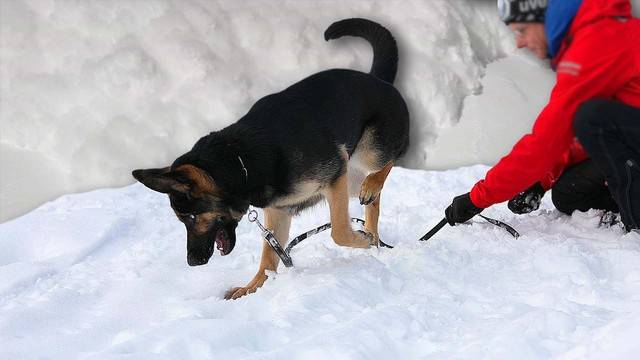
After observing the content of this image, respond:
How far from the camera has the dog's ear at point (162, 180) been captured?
96.3 inches

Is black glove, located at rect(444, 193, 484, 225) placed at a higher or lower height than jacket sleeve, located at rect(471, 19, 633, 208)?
lower

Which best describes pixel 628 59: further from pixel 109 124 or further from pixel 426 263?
pixel 109 124

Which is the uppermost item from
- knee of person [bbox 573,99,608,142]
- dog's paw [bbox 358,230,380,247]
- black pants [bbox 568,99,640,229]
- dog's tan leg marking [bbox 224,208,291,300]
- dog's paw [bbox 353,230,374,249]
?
knee of person [bbox 573,99,608,142]

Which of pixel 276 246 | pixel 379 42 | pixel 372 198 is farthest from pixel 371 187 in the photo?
pixel 379 42

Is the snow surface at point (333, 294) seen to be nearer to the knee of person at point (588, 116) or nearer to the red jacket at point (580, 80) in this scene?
the red jacket at point (580, 80)

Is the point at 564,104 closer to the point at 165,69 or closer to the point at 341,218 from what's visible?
the point at 341,218

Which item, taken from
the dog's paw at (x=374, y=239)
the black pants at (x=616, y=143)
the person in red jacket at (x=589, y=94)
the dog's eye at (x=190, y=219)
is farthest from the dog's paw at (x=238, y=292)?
the black pants at (x=616, y=143)

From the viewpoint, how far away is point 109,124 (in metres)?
5.66

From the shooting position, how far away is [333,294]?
2.51 m

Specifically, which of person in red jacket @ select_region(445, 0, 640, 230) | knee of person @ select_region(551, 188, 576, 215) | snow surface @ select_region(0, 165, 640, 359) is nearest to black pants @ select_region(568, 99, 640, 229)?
person in red jacket @ select_region(445, 0, 640, 230)

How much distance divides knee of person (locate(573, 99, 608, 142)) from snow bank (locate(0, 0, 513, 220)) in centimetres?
285

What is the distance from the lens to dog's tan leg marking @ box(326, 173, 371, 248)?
10.7 feet

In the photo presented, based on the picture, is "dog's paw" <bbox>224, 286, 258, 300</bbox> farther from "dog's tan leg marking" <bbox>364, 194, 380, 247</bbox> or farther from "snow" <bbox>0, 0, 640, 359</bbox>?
"dog's tan leg marking" <bbox>364, 194, 380, 247</bbox>

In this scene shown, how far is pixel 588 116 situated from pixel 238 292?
1834mm
